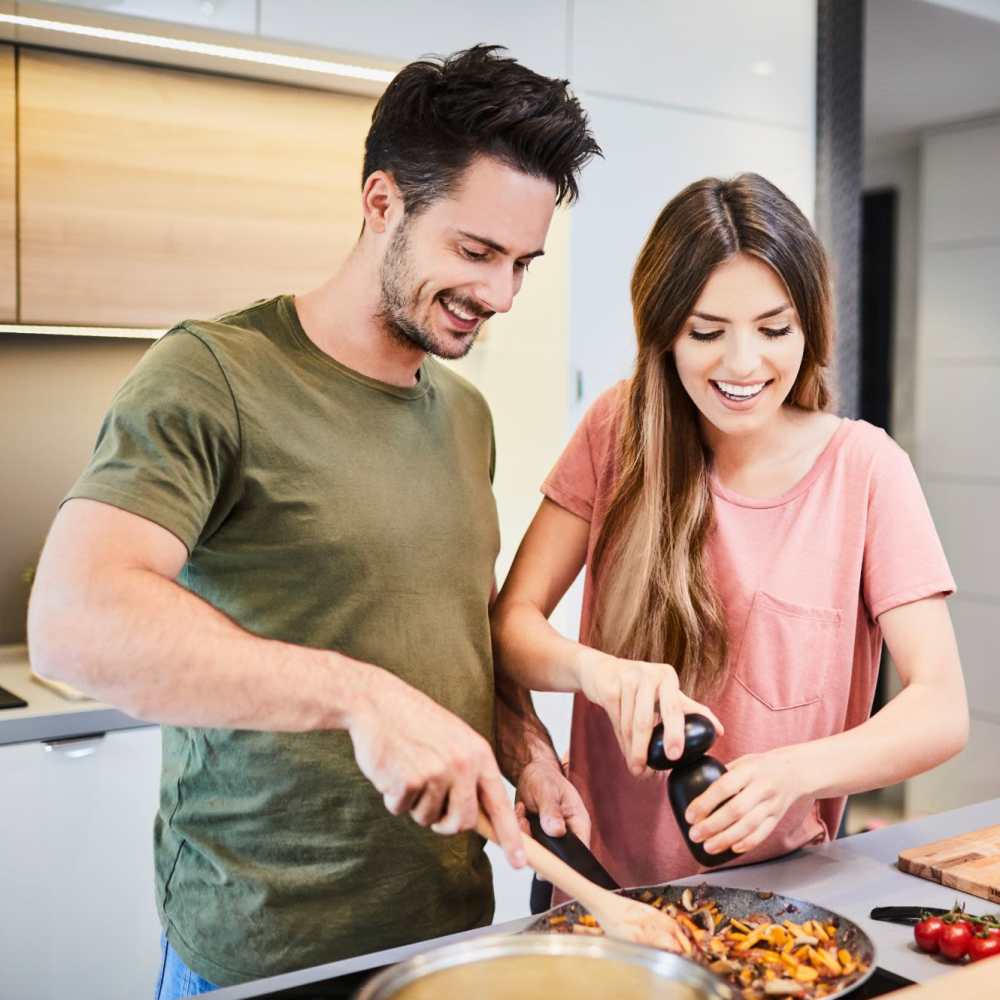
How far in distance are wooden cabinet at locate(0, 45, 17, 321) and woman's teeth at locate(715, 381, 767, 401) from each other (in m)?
1.60

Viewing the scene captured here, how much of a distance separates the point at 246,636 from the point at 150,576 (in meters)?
0.10

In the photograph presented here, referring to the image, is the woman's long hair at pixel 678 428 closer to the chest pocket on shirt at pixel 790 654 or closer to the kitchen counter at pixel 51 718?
the chest pocket on shirt at pixel 790 654

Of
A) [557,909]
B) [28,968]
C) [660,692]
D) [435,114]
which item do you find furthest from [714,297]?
[28,968]

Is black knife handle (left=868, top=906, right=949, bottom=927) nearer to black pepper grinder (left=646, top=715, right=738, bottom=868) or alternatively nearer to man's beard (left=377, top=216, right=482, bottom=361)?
black pepper grinder (left=646, top=715, right=738, bottom=868)

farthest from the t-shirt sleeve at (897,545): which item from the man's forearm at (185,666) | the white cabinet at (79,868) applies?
the white cabinet at (79,868)

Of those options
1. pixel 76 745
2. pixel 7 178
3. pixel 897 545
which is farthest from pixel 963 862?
pixel 7 178

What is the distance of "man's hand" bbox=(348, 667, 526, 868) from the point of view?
3.26 ft

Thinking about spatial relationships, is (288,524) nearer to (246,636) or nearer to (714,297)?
(246,636)

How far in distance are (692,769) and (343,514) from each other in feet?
1.50

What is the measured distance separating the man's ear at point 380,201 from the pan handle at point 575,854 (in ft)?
2.32

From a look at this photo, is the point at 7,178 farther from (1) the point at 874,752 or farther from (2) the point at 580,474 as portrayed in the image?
(1) the point at 874,752

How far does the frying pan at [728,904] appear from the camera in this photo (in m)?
1.13

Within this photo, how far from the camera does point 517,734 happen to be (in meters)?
1.59

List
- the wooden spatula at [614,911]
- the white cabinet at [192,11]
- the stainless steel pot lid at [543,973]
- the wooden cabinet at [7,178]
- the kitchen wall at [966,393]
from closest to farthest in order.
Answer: the stainless steel pot lid at [543,973]
the wooden spatula at [614,911]
the white cabinet at [192,11]
the wooden cabinet at [7,178]
the kitchen wall at [966,393]
